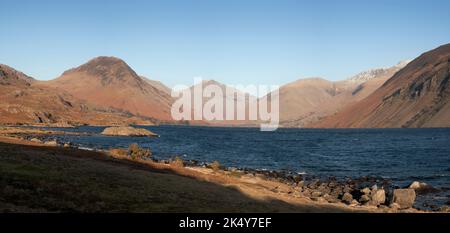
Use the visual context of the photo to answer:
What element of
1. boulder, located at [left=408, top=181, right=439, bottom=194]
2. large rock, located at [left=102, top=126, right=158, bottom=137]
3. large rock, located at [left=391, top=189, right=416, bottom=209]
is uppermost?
large rock, located at [left=102, top=126, right=158, bottom=137]

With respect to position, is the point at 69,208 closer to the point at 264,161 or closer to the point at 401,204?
the point at 401,204

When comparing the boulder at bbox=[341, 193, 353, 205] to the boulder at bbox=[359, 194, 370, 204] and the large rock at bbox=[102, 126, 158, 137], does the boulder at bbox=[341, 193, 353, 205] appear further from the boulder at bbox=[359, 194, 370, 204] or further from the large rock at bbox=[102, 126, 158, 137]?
the large rock at bbox=[102, 126, 158, 137]

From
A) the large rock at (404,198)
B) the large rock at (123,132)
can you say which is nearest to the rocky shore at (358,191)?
the large rock at (404,198)

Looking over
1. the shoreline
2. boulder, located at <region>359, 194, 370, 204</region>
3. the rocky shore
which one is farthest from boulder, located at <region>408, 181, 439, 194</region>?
boulder, located at <region>359, 194, 370, 204</region>

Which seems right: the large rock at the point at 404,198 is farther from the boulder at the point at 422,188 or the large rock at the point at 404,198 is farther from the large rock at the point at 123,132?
the large rock at the point at 123,132

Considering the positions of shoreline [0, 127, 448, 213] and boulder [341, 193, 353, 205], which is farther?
boulder [341, 193, 353, 205]

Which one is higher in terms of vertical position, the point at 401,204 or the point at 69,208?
the point at 69,208

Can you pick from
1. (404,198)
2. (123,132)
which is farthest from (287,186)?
(123,132)

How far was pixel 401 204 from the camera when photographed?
39.8 metres

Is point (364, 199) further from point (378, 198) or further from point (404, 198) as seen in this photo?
point (404, 198)
